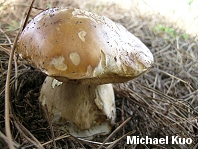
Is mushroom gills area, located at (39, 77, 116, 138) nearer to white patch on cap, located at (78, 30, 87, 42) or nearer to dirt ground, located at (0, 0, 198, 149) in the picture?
dirt ground, located at (0, 0, 198, 149)

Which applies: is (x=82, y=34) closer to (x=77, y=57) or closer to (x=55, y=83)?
(x=77, y=57)

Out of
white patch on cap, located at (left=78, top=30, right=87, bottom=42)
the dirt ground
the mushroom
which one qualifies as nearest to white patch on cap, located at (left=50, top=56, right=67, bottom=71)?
the mushroom

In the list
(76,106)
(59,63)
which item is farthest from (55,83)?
(59,63)

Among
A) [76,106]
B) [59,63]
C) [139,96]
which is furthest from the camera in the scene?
[139,96]

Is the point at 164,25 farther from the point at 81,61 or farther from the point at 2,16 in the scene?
the point at 81,61

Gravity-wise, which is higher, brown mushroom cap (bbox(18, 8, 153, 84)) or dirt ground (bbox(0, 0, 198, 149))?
brown mushroom cap (bbox(18, 8, 153, 84))

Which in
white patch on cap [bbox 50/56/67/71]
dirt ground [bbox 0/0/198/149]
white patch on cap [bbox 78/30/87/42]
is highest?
white patch on cap [bbox 78/30/87/42]

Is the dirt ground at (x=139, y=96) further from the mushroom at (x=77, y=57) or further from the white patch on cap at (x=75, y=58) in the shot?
the white patch on cap at (x=75, y=58)

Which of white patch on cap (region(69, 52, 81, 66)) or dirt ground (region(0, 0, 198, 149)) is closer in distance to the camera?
white patch on cap (region(69, 52, 81, 66))
